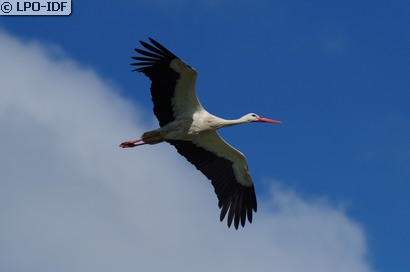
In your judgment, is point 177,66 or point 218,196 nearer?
point 177,66

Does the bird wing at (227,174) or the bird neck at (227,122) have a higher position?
the bird neck at (227,122)

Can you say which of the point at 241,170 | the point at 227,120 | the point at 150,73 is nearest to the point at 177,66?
the point at 150,73

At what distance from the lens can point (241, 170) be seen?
17.8m

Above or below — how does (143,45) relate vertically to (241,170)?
above

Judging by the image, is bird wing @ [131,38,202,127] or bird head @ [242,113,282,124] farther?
bird head @ [242,113,282,124]

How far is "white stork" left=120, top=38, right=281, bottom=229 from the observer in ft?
52.2

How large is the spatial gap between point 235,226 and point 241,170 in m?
1.01

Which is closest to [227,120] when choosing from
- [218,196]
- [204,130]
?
[204,130]

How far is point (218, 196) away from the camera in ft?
58.2

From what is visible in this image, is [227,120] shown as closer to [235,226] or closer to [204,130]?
[204,130]

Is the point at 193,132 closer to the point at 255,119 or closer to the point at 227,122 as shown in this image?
the point at 227,122

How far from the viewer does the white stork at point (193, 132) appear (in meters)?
15.9

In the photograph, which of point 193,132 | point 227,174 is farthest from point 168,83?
point 227,174

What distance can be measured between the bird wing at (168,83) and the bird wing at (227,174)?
3.25 feet
